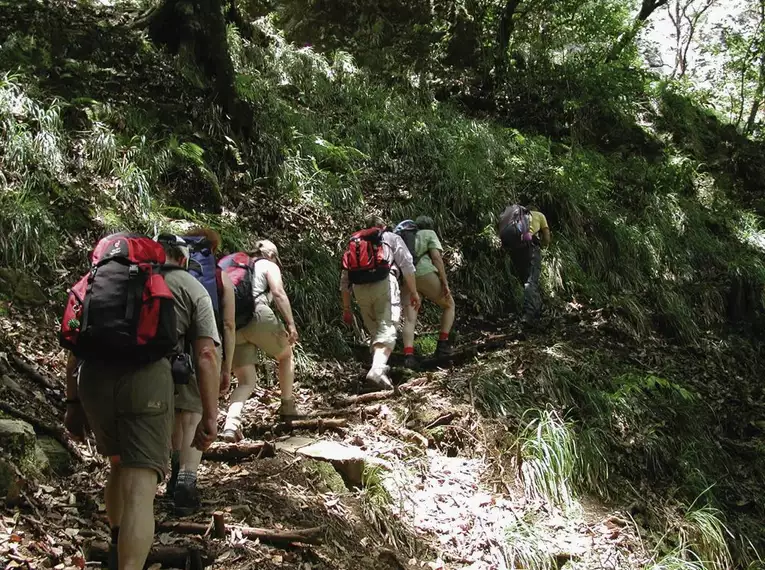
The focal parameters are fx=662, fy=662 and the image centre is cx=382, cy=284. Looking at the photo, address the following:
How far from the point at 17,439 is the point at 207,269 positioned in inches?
58.5

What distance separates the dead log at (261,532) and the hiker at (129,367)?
64 cm

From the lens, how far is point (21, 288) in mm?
6039

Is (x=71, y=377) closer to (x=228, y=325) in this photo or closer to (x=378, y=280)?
(x=228, y=325)

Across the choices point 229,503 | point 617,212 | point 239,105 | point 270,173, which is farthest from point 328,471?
point 617,212

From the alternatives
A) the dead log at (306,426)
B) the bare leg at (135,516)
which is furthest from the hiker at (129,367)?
the dead log at (306,426)

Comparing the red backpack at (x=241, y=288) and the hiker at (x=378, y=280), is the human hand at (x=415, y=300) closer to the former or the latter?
the hiker at (x=378, y=280)

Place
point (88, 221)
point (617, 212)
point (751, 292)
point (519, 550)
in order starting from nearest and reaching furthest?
point (519, 550) → point (88, 221) → point (751, 292) → point (617, 212)

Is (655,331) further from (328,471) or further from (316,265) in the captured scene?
(328,471)

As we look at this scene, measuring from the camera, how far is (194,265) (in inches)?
164

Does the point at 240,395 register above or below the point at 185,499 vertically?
above

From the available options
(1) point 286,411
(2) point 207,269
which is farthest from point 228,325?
(1) point 286,411

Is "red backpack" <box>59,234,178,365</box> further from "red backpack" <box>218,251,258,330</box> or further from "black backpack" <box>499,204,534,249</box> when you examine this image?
"black backpack" <box>499,204,534,249</box>

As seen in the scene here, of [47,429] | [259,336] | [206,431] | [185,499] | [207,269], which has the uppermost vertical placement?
[207,269]

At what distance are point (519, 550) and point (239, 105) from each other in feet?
25.0
